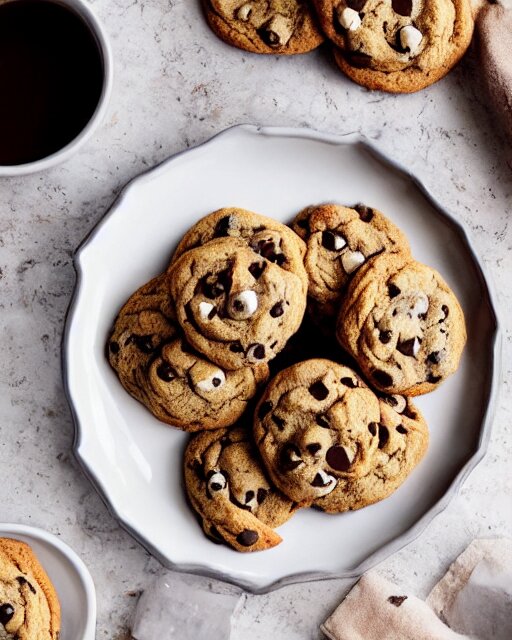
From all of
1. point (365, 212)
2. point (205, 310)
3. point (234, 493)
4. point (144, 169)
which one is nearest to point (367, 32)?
point (365, 212)

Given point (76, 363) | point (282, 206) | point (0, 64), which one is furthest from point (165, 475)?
point (0, 64)

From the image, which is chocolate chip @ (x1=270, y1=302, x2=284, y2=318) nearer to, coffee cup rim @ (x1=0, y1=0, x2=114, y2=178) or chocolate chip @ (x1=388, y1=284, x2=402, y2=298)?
chocolate chip @ (x1=388, y1=284, x2=402, y2=298)

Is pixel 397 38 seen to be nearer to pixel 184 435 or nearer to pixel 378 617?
pixel 184 435

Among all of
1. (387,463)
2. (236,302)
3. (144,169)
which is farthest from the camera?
(144,169)

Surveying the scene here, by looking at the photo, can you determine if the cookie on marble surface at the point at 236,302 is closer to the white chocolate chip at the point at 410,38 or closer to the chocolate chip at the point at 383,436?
the chocolate chip at the point at 383,436

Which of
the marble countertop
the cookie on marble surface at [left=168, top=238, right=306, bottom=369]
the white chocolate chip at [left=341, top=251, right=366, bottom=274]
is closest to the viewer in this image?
the cookie on marble surface at [left=168, top=238, right=306, bottom=369]

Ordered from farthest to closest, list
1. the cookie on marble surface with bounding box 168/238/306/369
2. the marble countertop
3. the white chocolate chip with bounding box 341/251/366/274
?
1. the marble countertop
2. the white chocolate chip with bounding box 341/251/366/274
3. the cookie on marble surface with bounding box 168/238/306/369

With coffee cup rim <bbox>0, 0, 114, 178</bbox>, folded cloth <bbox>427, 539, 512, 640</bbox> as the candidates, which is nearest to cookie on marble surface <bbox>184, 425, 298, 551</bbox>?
folded cloth <bbox>427, 539, 512, 640</bbox>
